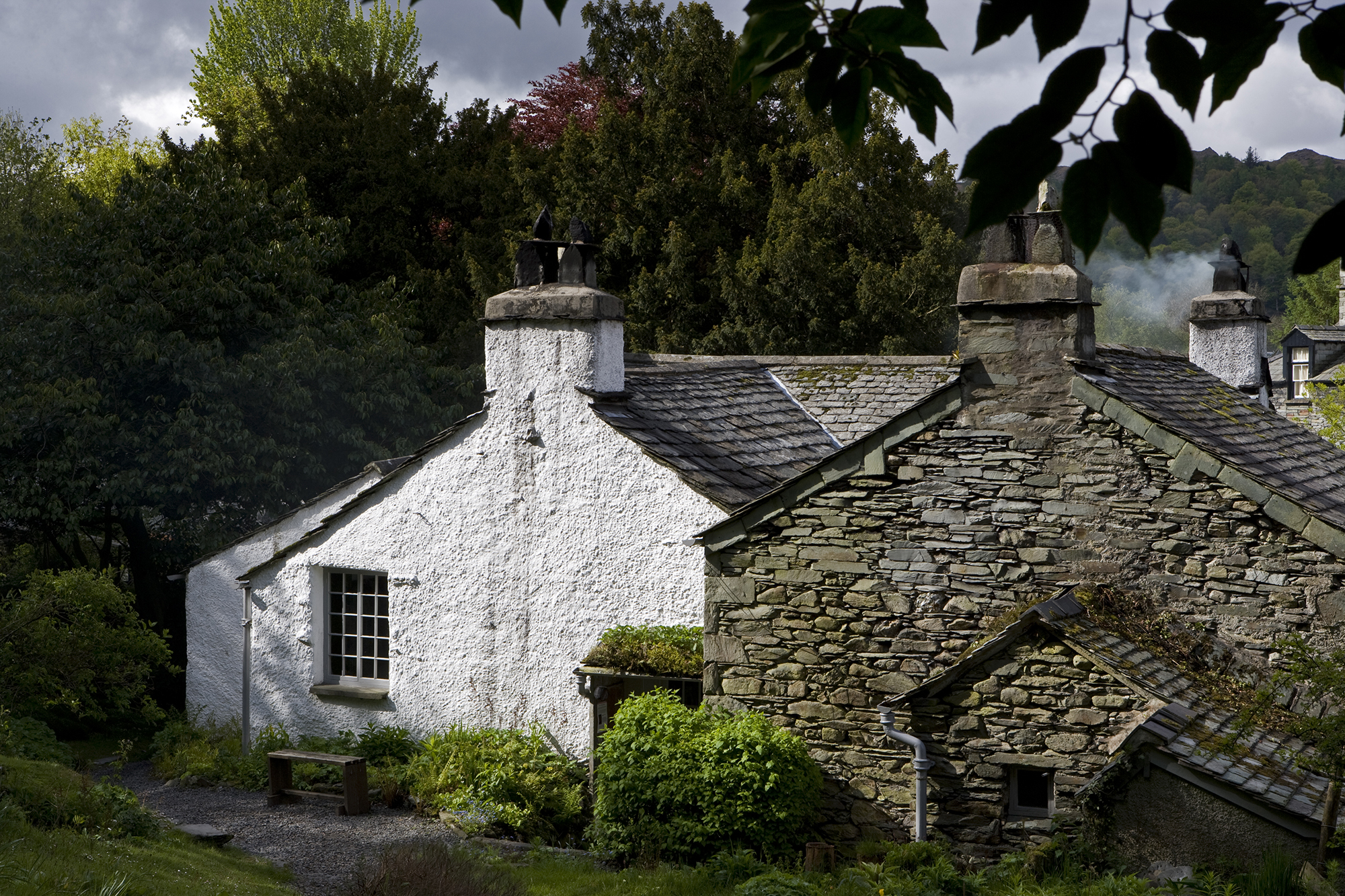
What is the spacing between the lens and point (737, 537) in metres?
9.52

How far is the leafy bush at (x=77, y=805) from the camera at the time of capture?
874 cm

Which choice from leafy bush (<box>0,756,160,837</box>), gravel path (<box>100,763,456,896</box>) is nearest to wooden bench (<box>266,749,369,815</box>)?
gravel path (<box>100,763,456,896</box>)

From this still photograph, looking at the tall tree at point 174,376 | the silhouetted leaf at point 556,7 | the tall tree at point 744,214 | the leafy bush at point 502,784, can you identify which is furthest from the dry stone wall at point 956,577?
the tall tree at point 744,214

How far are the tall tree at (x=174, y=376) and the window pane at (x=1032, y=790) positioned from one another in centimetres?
1298

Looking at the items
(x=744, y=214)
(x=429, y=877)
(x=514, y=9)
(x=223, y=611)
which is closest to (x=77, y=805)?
(x=429, y=877)

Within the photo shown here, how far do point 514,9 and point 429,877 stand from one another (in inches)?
269

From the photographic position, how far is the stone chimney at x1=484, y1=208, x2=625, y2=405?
11.7 meters

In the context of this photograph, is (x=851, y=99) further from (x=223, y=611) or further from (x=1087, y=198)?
(x=223, y=611)

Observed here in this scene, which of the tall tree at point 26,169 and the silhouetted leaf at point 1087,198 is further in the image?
the tall tree at point 26,169

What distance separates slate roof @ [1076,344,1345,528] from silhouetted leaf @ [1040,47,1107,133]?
7.12m

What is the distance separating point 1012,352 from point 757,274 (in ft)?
46.1

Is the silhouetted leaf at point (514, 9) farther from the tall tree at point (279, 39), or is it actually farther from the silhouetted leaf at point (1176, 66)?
the tall tree at point (279, 39)

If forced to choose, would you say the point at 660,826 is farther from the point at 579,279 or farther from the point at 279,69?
the point at 279,69

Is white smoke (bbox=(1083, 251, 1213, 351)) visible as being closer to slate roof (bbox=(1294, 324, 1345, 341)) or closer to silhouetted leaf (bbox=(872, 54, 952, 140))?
slate roof (bbox=(1294, 324, 1345, 341))
